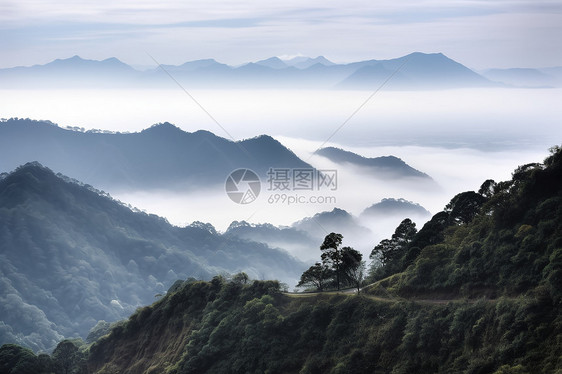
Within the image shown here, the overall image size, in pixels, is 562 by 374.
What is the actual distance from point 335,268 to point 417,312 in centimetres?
1396

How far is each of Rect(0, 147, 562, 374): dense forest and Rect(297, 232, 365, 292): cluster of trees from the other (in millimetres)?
801

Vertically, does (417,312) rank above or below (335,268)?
below

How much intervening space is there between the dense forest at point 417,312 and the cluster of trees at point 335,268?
801mm

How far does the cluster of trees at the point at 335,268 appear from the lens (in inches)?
2174

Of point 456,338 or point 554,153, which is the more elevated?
point 554,153

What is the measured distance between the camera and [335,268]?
57156 mm

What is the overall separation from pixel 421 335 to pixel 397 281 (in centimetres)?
1067

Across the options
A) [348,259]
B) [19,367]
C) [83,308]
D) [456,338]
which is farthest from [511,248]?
[83,308]

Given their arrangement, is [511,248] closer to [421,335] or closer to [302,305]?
[421,335]

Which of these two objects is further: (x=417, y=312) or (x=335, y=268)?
(x=335, y=268)

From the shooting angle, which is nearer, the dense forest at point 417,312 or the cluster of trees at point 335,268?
the dense forest at point 417,312

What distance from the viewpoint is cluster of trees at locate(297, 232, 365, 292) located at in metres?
55.2

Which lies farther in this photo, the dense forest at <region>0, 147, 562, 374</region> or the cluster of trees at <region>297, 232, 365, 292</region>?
the cluster of trees at <region>297, 232, 365, 292</region>

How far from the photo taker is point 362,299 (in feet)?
162
